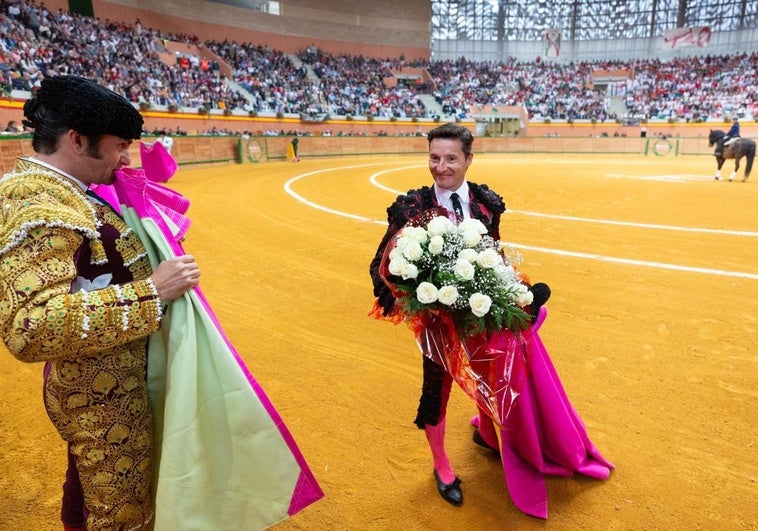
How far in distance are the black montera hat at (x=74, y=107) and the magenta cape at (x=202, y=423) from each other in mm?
238

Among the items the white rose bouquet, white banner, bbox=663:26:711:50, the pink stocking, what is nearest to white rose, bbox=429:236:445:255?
the white rose bouquet

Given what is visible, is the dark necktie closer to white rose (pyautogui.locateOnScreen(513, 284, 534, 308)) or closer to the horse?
white rose (pyautogui.locateOnScreen(513, 284, 534, 308))

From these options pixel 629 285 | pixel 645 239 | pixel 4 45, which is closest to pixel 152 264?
pixel 629 285

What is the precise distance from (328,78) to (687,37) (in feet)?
109

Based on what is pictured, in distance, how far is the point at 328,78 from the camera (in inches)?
1372

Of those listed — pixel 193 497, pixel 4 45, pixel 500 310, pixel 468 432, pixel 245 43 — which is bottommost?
pixel 468 432

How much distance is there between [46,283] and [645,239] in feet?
22.8

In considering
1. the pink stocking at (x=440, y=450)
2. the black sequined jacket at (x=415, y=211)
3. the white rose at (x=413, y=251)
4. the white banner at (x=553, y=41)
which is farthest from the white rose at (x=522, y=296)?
the white banner at (x=553, y=41)

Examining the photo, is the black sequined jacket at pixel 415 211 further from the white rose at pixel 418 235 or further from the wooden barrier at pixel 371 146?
the wooden barrier at pixel 371 146

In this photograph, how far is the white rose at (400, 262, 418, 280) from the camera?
174 cm

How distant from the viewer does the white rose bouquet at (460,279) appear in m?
1.70

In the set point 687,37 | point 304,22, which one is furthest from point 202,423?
point 687,37

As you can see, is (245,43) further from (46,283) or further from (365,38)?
(46,283)

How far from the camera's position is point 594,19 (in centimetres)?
4734
